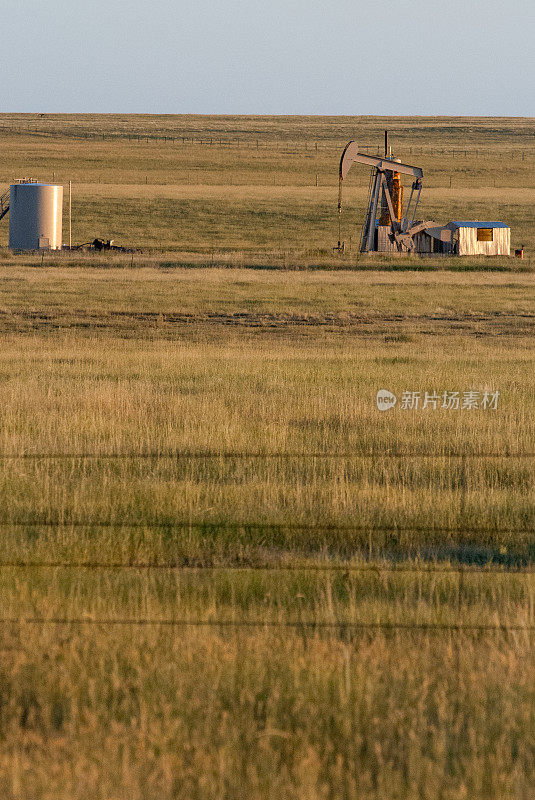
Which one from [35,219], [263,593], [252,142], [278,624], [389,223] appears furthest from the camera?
[252,142]

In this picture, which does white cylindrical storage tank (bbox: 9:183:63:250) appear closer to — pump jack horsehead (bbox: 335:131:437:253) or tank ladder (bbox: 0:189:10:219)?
tank ladder (bbox: 0:189:10:219)

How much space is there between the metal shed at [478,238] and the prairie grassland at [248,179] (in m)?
5.61

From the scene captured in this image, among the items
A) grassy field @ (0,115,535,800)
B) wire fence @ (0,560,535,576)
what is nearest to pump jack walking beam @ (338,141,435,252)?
grassy field @ (0,115,535,800)

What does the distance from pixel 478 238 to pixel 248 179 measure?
2034 inches

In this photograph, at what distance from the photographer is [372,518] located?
354 inches

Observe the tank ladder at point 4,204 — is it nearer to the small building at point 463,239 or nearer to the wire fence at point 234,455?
the small building at point 463,239

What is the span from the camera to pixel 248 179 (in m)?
115

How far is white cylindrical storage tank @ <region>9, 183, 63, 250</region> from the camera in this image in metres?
68.6

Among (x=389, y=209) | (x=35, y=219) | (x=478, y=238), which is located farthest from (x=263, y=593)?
(x=35, y=219)

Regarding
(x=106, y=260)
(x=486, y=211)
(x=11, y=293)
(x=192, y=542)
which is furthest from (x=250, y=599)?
(x=486, y=211)

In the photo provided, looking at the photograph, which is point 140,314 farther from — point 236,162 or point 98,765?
point 236,162

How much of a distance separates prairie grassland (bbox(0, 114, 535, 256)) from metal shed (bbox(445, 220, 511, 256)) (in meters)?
5.61

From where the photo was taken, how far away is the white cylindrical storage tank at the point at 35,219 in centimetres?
6856

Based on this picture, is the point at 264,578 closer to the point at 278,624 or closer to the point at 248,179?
the point at 278,624
